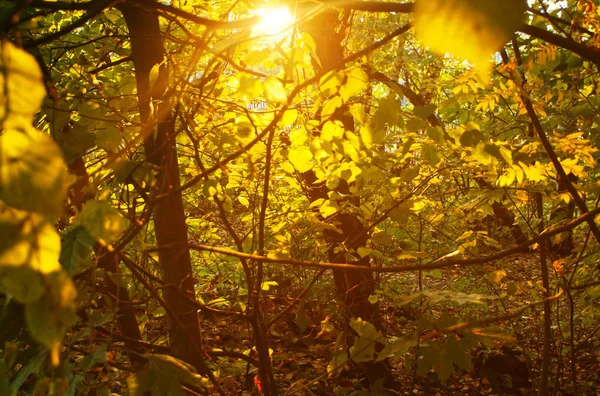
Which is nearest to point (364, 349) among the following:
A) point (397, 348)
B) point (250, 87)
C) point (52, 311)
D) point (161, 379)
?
point (397, 348)

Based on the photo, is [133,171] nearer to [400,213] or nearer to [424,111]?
[424,111]

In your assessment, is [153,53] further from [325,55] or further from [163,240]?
[325,55]

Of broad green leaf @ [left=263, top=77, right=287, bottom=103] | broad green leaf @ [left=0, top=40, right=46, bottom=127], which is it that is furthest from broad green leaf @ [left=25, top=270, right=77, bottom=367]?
broad green leaf @ [left=263, top=77, right=287, bottom=103]

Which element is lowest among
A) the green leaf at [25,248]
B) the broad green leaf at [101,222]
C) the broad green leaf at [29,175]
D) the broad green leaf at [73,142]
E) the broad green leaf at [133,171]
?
the green leaf at [25,248]

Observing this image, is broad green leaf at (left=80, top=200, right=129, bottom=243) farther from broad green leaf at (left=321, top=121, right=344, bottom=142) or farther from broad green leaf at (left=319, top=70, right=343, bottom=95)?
broad green leaf at (left=321, top=121, right=344, bottom=142)

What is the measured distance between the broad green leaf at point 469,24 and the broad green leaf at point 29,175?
1.17 feet

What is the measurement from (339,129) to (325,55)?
8.57 feet

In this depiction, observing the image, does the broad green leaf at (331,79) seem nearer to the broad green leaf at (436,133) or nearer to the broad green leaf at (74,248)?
the broad green leaf at (436,133)

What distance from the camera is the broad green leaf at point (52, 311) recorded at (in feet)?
1.53

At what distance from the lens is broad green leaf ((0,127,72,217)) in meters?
0.42

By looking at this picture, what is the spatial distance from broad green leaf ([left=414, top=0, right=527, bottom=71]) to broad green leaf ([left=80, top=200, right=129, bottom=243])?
1.71ft

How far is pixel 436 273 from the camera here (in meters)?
2.96

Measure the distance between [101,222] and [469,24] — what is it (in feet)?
1.92

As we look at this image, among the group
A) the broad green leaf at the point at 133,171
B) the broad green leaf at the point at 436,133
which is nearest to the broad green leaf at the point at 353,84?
the broad green leaf at the point at 436,133
